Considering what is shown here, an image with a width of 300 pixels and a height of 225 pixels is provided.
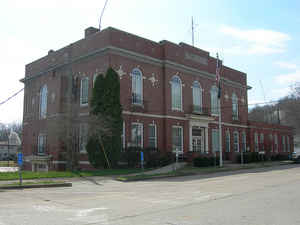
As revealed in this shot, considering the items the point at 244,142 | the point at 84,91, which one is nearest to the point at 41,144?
the point at 84,91

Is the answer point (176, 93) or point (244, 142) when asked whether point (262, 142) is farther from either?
point (176, 93)

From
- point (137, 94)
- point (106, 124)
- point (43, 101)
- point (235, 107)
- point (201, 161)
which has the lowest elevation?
point (201, 161)

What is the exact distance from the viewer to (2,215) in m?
8.16

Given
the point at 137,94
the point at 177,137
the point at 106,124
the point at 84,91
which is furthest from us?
the point at 177,137

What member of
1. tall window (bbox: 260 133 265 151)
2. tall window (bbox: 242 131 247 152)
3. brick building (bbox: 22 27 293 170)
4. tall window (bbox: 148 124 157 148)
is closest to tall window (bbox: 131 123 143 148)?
brick building (bbox: 22 27 293 170)

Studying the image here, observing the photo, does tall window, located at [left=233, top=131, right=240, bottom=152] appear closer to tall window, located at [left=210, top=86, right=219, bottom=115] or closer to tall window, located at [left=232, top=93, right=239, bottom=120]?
tall window, located at [left=232, top=93, right=239, bottom=120]

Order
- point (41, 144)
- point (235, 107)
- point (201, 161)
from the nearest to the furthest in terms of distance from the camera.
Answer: point (201, 161), point (41, 144), point (235, 107)

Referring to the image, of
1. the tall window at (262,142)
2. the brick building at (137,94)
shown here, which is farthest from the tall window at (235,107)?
the tall window at (262,142)

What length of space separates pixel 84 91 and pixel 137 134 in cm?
634

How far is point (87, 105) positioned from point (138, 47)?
6.92 m

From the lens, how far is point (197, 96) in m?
35.1

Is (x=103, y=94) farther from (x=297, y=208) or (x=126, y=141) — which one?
(x=297, y=208)

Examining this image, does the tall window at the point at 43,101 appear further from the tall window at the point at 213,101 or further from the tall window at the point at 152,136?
the tall window at the point at 213,101

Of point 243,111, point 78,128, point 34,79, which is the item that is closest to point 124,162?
point 78,128
